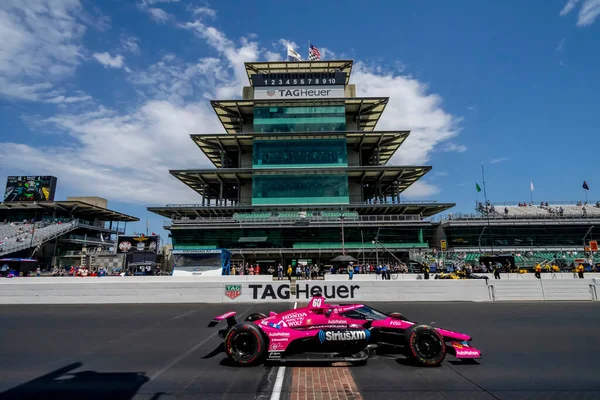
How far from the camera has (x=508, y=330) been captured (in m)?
9.75

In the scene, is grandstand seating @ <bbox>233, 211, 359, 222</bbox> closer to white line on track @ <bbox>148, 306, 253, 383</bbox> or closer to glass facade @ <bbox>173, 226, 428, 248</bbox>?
glass facade @ <bbox>173, 226, 428, 248</bbox>

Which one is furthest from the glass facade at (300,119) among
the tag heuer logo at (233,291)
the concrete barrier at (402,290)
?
the tag heuer logo at (233,291)

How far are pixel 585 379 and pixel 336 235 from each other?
141 ft

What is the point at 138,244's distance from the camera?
41.2 meters

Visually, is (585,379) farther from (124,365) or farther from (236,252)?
(236,252)

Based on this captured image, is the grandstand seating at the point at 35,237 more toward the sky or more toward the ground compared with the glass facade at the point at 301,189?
more toward the ground

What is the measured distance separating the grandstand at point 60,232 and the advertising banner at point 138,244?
2120 millimetres

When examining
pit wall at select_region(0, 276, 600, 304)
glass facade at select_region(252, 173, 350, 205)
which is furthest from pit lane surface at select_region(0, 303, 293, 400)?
glass facade at select_region(252, 173, 350, 205)

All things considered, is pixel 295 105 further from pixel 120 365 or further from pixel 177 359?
pixel 120 365

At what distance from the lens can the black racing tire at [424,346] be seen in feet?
21.4

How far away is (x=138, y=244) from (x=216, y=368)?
39241 millimetres

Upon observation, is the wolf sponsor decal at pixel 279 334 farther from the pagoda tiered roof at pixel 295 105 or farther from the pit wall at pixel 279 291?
the pagoda tiered roof at pixel 295 105

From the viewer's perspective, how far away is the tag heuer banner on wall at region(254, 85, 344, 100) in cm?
5694

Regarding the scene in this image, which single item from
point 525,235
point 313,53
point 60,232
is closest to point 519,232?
point 525,235
